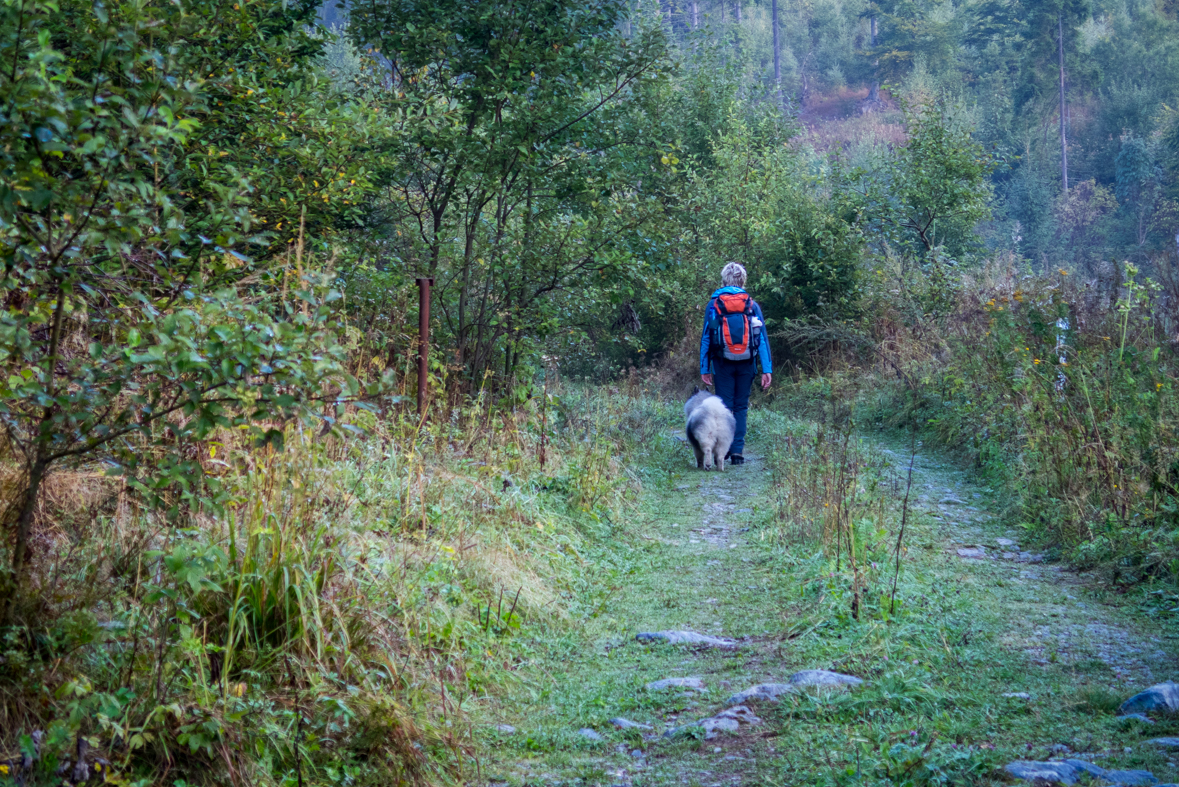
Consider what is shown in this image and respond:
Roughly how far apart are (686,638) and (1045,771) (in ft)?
6.76

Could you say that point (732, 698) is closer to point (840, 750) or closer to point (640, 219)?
point (840, 750)

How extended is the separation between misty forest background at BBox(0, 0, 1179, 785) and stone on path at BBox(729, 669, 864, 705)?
3.65 ft

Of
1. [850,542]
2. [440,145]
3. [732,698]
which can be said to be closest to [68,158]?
[732,698]

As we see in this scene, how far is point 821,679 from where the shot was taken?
3.89 metres

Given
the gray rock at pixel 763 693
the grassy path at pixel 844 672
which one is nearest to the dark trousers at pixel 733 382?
the grassy path at pixel 844 672

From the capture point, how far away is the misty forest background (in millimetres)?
2705

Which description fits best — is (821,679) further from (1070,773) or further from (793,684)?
(1070,773)

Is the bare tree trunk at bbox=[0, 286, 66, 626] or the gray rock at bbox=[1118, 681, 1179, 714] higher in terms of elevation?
the bare tree trunk at bbox=[0, 286, 66, 626]

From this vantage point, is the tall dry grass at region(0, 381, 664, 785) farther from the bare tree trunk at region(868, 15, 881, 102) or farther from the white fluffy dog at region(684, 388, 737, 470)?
the bare tree trunk at region(868, 15, 881, 102)

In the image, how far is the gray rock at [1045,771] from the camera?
2.78 meters

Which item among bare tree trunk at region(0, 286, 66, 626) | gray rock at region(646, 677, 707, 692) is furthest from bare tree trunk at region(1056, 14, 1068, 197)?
bare tree trunk at region(0, 286, 66, 626)

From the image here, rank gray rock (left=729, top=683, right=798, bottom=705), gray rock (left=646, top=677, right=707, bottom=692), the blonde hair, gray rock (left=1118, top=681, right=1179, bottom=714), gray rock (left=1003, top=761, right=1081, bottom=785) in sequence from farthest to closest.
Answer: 1. the blonde hair
2. gray rock (left=646, top=677, right=707, bottom=692)
3. gray rock (left=729, top=683, right=798, bottom=705)
4. gray rock (left=1118, top=681, right=1179, bottom=714)
5. gray rock (left=1003, top=761, right=1081, bottom=785)

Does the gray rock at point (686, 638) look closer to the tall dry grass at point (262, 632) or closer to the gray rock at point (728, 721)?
the tall dry grass at point (262, 632)

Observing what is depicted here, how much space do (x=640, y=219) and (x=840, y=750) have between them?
678cm
